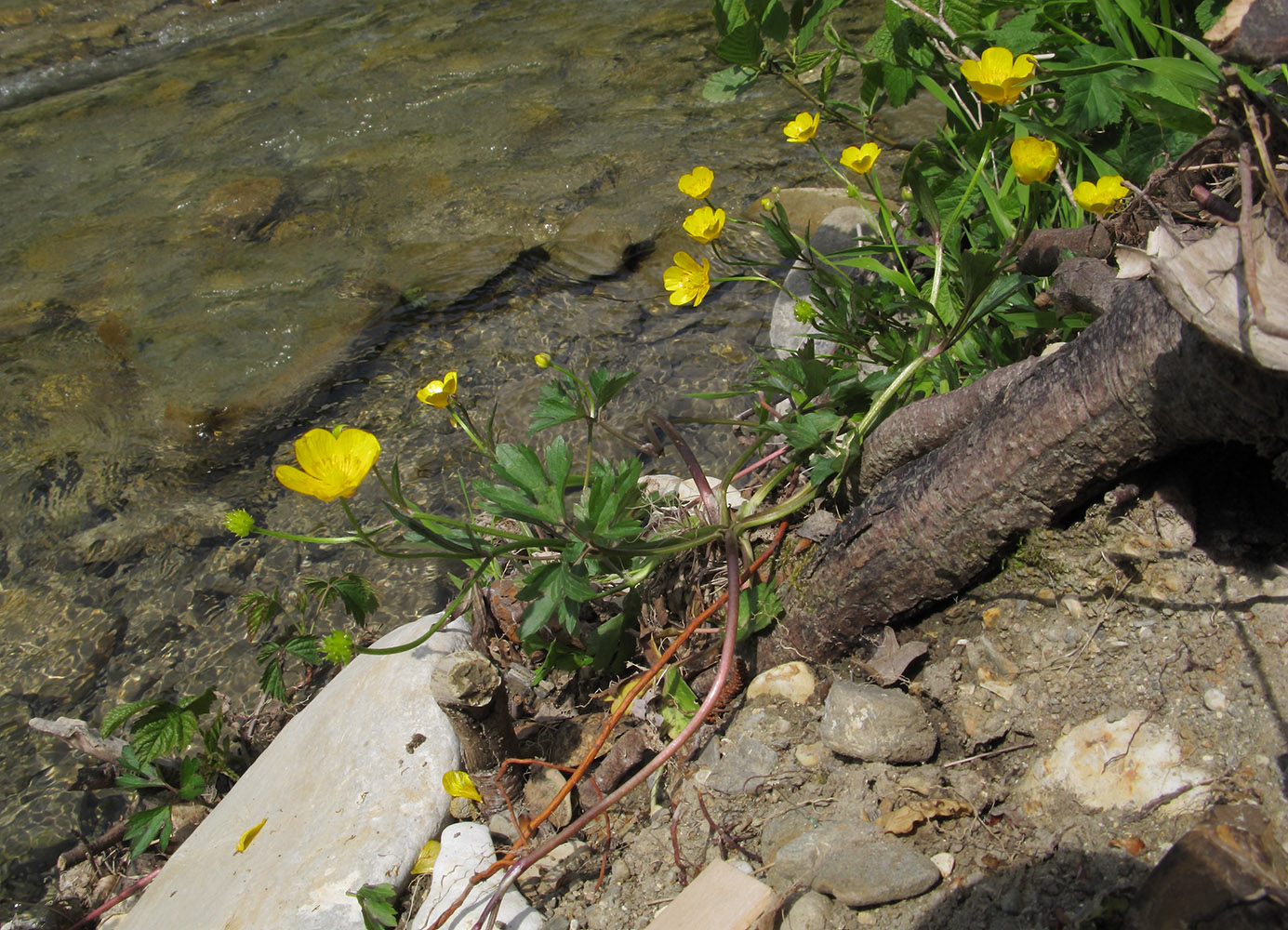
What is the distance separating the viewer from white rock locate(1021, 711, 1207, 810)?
1.45m

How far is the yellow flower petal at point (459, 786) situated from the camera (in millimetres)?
2086

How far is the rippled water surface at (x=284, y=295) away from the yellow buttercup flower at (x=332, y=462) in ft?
4.85

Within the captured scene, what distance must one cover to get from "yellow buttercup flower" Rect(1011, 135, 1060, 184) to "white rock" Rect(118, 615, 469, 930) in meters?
1.93

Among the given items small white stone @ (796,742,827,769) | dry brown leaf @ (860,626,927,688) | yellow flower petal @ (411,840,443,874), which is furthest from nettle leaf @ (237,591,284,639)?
dry brown leaf @ (860,626,927,688)

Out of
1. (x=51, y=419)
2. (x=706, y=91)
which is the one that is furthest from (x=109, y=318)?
(x=706, y=91)

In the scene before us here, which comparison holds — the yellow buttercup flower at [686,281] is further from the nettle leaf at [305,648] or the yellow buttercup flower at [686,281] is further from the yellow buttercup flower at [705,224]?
the nettle leaf at [305,648]

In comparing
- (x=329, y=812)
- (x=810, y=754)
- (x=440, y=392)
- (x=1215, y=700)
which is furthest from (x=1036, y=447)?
(x=329, y=812)

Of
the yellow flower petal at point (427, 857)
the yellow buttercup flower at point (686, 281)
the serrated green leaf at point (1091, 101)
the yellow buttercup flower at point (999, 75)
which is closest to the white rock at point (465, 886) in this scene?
the yellow flower petal at point (427, 857)

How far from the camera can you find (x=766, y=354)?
3643 millimetres

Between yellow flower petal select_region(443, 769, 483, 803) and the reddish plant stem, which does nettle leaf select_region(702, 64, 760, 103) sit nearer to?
yellow flower petal select_region(443, 769, 483, 803)

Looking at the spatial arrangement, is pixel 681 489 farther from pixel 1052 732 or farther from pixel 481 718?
pixel 1052 732


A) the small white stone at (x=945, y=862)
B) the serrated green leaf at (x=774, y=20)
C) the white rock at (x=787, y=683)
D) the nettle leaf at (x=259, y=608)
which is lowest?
the white rock at (x=787, y=683)

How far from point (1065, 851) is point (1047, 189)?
1.80 meters

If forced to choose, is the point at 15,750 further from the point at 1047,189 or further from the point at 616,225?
the point at 1047,189
